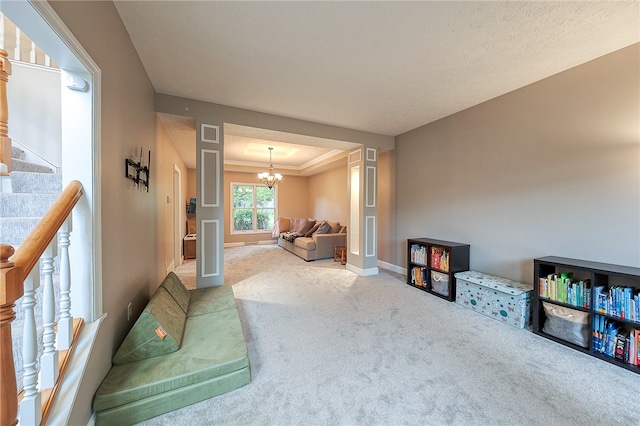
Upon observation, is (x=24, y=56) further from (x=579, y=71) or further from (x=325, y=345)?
(x=579, y=71)

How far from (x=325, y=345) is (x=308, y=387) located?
0.50m

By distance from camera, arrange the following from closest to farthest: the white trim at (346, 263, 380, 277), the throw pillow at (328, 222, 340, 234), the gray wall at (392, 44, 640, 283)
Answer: the gray wall at (392, 44, 640, 283)
the white trim at (346, 263, 380, 277)
the throw pillow at (328, 222, 340, 234)

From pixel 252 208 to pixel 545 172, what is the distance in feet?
22.3

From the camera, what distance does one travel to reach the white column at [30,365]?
855 millimetres

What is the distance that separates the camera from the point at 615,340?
6.04 feet

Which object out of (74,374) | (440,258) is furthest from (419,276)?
(74,374)

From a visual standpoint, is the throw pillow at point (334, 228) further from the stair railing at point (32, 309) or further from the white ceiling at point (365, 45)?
the stair railing at point (32, 309)

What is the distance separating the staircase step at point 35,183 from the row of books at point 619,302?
4.32m

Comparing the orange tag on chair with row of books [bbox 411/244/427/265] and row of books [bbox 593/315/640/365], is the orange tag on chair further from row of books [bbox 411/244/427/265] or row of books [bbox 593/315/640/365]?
row of books [bbox 593/315/640/365]

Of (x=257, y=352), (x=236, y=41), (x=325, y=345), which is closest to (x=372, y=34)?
(x=236, y=41)

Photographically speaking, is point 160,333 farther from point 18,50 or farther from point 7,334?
point 18,50

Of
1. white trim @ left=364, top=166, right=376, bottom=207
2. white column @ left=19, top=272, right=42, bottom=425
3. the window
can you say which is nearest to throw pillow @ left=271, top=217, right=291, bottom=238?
the window

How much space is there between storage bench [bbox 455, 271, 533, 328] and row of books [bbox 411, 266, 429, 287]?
0.50m

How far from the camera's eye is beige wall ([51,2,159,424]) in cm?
125
